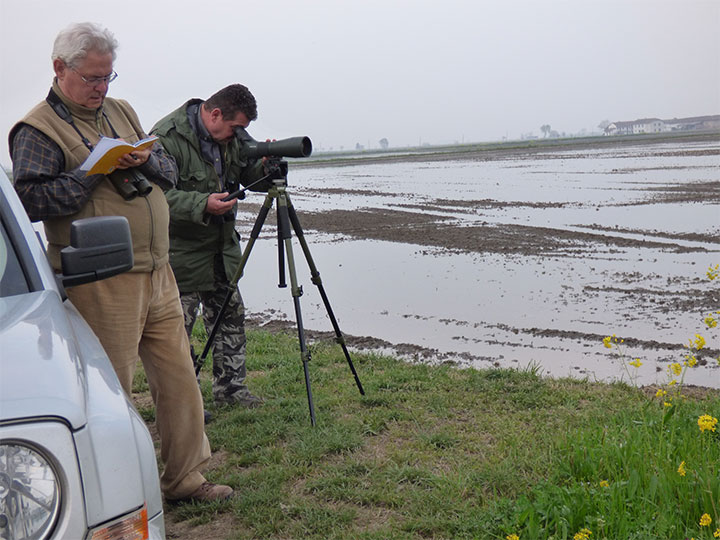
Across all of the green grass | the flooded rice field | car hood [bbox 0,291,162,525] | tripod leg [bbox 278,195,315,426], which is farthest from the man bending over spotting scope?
car hood [bbox 0,291,162,525]

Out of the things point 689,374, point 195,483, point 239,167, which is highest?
point 239,167

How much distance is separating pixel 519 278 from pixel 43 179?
8082 millimetres

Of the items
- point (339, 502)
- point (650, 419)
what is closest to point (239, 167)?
point (339, 502)

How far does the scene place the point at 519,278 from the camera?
10469mm

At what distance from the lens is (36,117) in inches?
127

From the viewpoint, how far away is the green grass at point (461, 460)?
318cm

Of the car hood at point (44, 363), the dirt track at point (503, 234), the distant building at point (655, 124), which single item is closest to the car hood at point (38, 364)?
the car hood at point (44, 363)

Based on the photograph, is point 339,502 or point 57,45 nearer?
point 57,45

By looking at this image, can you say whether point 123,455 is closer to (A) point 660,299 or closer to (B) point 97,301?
(B) point 97,301

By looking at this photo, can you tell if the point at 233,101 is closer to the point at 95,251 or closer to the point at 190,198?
the point at 190,198

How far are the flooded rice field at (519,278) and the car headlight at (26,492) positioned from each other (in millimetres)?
4279

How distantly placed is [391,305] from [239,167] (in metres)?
4.42

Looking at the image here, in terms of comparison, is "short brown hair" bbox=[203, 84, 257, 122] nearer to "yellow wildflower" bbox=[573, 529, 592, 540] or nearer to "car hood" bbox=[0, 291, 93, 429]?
"car hood" bbox=[0, 291, 93, 429]

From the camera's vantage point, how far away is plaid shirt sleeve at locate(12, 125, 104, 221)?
3.20 m
